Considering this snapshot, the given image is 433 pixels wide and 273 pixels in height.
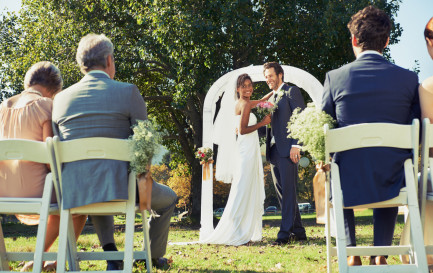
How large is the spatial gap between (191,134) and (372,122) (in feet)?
52.9

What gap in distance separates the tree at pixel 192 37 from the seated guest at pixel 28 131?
9.72 metres

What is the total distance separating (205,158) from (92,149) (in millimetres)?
4823

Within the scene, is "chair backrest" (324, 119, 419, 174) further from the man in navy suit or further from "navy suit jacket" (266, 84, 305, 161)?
"navy suit jacket" (266, 84, 305, 161)

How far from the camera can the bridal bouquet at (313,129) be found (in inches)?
139

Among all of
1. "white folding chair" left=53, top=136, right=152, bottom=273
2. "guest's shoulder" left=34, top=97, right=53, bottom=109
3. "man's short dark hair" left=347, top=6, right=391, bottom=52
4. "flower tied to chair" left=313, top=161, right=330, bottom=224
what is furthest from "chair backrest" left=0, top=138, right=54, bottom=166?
"man's short dark hair" left=347, top=6, right=391, bottom=52

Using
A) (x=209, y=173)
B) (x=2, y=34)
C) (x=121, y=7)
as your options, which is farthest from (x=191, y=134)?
(x=209, y=173)

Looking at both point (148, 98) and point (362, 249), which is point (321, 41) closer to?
point (148, 98)

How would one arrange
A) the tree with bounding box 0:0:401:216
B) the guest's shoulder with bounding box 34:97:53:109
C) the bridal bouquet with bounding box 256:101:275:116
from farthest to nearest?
the tree with bounding box 0:0:401:216 < the bridal bouquet with bounding box 256:101:275:116 < the guest's shoulder with bounding box 34:97:53:109

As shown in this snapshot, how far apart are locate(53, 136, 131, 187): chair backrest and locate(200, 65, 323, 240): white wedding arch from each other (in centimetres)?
468

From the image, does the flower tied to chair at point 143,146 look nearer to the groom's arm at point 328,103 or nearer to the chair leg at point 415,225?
the groom's arm at point 328,103

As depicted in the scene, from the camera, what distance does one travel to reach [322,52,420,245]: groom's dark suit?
345 centimetres

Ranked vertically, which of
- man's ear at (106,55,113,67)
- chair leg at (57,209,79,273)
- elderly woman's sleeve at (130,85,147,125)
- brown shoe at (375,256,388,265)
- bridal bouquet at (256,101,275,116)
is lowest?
brown shoe at (375,256,388,265)

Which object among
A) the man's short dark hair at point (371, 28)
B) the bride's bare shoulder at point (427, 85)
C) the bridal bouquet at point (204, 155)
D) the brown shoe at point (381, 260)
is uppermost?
the man's short dark hair at point (371, 28)

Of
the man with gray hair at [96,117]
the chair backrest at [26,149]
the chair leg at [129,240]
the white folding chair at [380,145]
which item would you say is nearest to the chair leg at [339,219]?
the white folding chair at [380,145]
